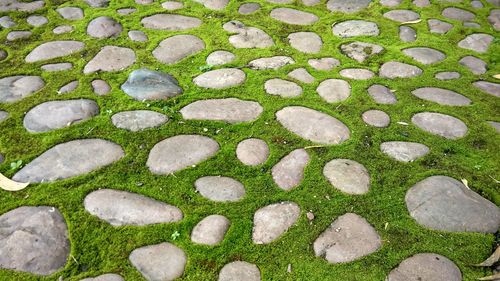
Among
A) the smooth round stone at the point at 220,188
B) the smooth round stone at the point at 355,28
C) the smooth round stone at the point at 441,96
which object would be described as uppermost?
the smooth round stone at the point at 355,28

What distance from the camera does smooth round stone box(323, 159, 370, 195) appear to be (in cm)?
251

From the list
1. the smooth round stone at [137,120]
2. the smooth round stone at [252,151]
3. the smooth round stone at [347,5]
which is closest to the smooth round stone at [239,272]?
the smooth round stone at [252,151]

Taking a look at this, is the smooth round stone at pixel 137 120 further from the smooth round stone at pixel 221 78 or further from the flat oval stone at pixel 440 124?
the flat oval stone at pixel 440 124

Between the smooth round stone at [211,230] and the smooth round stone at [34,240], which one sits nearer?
the smooth round stone at [34,240]

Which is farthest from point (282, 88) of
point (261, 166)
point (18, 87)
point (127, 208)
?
point (18, 87)

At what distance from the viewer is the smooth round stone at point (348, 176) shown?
8.25ft

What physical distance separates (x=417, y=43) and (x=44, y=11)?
3.68 metres

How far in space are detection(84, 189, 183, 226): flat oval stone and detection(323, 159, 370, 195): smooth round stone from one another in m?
0.92

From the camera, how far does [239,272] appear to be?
2.05m

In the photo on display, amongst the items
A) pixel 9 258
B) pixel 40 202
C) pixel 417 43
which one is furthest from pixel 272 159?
pixel 417 43

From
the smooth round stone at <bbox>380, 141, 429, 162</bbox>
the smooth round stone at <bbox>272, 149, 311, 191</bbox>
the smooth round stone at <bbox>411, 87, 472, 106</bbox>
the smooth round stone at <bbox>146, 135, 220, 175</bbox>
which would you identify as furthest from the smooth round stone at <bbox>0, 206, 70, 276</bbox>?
the smooth round stone at <bbox>411, 87, 472, 106</bbox>

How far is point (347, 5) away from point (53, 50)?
3008 mm

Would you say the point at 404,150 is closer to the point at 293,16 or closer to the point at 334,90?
the point at 334,90

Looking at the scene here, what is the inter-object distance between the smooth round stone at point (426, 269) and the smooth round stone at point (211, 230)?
0.84 m
